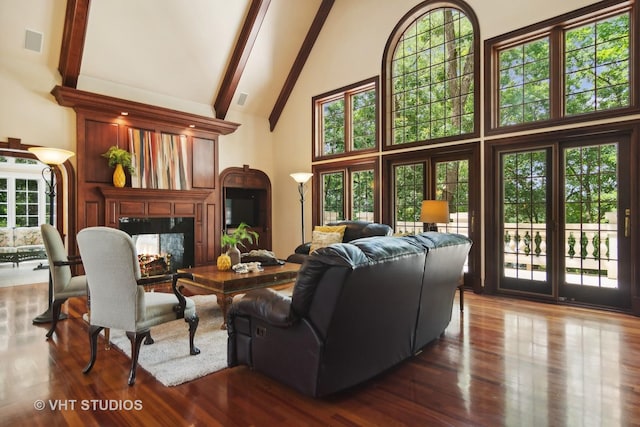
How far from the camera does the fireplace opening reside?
6.25m

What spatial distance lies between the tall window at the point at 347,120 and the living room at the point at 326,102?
0.07 m

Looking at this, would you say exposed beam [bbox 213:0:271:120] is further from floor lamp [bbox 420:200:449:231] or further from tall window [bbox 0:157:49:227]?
tall window [bbox 0:157:49:227]

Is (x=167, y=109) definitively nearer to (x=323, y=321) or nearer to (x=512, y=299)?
(x=323, y=321)

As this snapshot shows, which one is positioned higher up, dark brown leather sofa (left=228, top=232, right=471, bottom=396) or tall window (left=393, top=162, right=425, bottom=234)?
tall window (left=393, top=162, right=425, bottom=234)

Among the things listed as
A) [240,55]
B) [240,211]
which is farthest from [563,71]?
[240,211]

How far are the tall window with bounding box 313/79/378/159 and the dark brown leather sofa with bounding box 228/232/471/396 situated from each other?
4374 mm

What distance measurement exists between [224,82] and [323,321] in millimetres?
6325

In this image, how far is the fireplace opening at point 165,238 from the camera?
625 cm

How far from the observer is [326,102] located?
25.0 ft

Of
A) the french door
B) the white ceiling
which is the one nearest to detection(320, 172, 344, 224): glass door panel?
the white ceiling

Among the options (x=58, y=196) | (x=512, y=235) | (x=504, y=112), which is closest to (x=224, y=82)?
(x=58, y=196)

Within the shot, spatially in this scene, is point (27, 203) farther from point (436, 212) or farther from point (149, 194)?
point (436, 212)

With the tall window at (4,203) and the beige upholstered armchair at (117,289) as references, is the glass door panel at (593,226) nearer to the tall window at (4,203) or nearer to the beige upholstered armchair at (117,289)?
the beige upholstered armchair at (117,289)

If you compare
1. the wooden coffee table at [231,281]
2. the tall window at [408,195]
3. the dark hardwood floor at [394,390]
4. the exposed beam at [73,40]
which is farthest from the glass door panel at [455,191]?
the exposed beam at [73,40]
